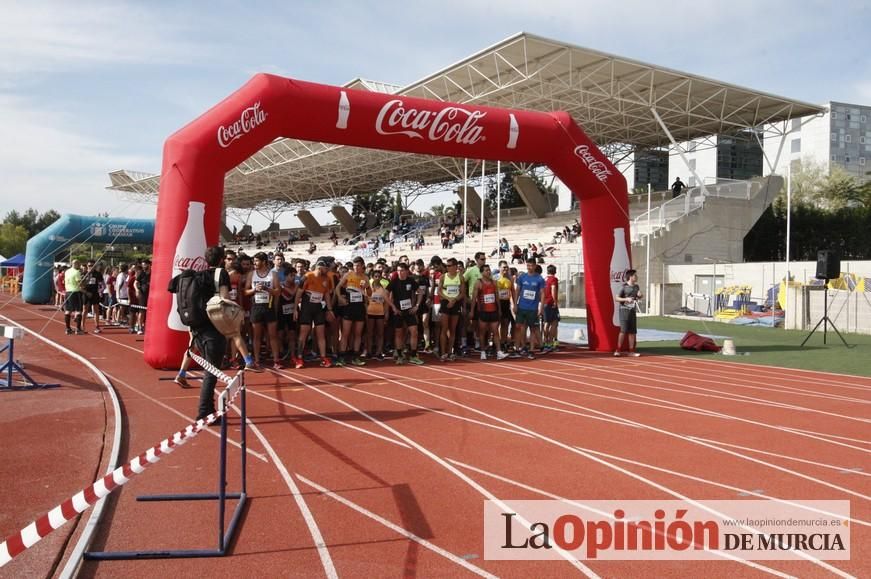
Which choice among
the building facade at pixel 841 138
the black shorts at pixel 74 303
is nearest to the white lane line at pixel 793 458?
the black shorts at pixel 74 303

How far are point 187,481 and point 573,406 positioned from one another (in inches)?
171

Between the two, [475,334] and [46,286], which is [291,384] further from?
[46,286]

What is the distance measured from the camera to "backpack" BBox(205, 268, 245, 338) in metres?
5.72

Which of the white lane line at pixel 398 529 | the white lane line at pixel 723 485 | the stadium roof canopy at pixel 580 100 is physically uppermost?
the stadium roof canopy at pixel 580 100

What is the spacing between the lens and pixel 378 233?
5031cm

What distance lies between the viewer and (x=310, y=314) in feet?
32.8

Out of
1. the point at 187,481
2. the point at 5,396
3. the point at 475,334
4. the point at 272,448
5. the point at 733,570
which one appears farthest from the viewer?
the point at 475,334

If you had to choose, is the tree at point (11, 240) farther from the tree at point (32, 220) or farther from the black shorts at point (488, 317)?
the black shorts at point (488, 317)

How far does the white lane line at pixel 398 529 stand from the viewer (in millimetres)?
3285

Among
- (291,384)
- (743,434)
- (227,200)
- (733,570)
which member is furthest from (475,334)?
(227,200)

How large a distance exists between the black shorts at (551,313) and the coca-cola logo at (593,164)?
2.69 metres

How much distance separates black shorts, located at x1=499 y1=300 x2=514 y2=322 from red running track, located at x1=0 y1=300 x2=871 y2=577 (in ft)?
8.82

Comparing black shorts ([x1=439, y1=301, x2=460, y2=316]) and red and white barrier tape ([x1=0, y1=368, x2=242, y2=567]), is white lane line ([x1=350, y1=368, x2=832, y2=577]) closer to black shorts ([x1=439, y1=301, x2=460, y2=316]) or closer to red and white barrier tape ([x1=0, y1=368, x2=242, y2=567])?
red and white barrier tape ([x1=0, y1=368, x2=242, y2=567])

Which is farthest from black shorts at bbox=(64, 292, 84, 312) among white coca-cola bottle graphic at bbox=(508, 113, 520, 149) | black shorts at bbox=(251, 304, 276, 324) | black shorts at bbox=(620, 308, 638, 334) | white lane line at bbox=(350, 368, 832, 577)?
black shorts at bbox=(620, 308, 638, 334)
